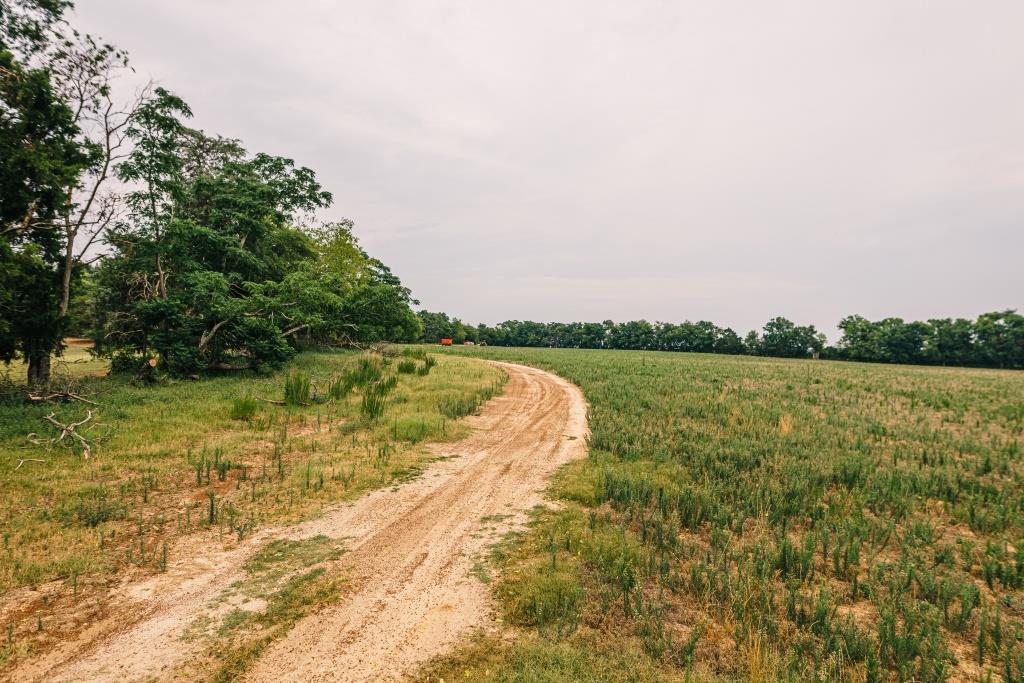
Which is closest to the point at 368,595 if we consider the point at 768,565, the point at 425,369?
the point at 768,565

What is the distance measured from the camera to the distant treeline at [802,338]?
216 feet

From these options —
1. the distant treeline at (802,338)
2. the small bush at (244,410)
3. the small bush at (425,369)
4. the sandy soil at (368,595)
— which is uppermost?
the distant treeline at (802,338)

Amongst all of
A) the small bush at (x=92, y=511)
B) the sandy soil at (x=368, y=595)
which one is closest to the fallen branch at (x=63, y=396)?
the small bush at (x=92, y=511)

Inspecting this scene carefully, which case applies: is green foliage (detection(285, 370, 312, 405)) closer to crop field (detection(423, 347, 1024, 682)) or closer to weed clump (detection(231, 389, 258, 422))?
weed clump (detection(231, 389, 258, 422))

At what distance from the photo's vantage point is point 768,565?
539 centimetres

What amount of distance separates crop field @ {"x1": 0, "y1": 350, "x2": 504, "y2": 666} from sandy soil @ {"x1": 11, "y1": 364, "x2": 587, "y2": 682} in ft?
1.48

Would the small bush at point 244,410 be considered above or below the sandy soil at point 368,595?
above

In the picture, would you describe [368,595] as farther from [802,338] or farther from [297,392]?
[802,338]

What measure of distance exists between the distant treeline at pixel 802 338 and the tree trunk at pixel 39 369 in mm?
48307

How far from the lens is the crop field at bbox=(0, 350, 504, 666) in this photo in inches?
196

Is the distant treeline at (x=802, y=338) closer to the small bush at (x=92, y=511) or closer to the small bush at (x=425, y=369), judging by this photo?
the small bush at (x=425, y=369)

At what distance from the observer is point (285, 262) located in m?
26.1

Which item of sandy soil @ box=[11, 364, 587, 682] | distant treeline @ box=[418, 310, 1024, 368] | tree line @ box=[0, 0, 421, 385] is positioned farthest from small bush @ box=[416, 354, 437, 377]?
distant treeline @ box=[418, 310, 1024, 368]

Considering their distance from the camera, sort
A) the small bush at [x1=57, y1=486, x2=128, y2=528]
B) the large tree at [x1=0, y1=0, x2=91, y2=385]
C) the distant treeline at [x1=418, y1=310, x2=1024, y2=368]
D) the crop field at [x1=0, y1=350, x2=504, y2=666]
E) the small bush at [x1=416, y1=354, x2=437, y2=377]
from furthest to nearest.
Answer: the distant treeline at [x1=418, y1=310, x2=1024, y2=368] < the small bush at [x1=416, y1=354, x2=437, y2=377] < the large tree at [x1=0, y1=0, x2=91, y2=385] < the small bush at [x1=57, y1=486, x2=128, y2=528] < the crop field at [x1=0, y1=350, x2=504, y2=666]
